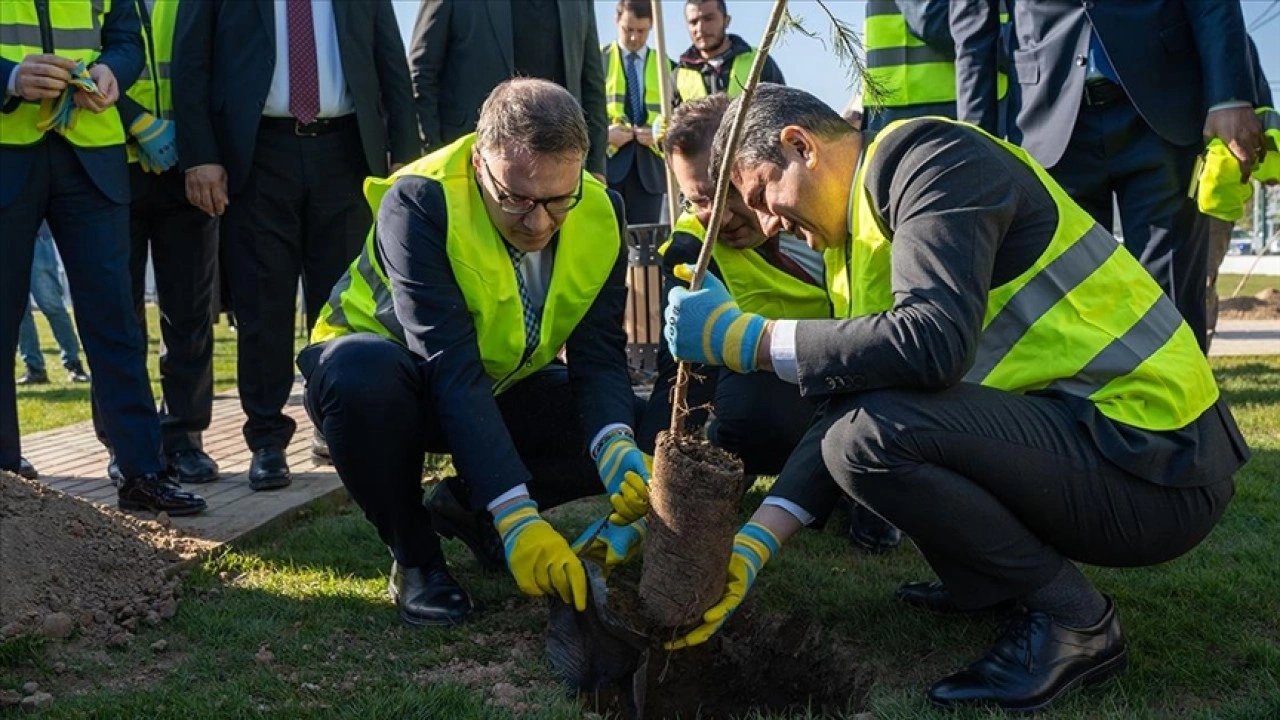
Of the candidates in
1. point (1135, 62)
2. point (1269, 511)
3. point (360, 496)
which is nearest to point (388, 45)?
point (360, 496)

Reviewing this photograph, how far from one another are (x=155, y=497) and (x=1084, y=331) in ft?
9.90

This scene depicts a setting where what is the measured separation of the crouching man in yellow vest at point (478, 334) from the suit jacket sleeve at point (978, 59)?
4.65 ft

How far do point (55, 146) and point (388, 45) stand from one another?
4.67 feet

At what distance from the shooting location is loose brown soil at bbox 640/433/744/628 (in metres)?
2.58

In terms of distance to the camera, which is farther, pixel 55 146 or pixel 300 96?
pixel 300 96

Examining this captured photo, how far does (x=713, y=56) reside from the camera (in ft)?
22.8

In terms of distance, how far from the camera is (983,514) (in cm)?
253

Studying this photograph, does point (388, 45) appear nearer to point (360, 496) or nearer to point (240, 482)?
point (240, 482)

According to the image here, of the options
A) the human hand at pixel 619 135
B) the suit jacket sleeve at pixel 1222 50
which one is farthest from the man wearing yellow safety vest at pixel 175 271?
the suit jacket sleeve at pixel 1222 50

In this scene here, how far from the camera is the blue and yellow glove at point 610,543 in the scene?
3.07m

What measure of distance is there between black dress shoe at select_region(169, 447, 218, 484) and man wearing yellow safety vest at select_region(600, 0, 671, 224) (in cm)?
327

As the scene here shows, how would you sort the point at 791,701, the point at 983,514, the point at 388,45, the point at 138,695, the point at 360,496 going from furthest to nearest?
the point at 388,45, the point at 360,496, the point at 791,701, the point at 138,695, the point at 983,514

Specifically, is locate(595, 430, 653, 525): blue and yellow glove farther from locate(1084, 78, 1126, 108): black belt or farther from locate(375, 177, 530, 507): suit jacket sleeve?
locate(1084, 78, 1126, 108): black belt

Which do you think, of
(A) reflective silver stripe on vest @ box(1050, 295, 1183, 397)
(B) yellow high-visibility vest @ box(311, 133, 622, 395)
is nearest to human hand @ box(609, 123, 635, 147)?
(B) yellow high-visibility vest @ box(311, 133, 622, 395)
